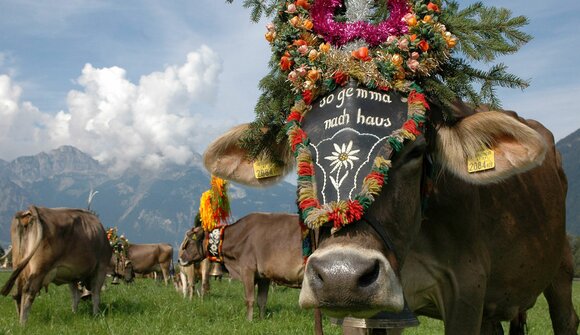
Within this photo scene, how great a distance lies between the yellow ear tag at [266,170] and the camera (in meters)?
3.60

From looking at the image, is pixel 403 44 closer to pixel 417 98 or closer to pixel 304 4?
pixel 417 98

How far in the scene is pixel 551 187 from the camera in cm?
456

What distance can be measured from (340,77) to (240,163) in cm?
115

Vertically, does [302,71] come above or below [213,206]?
below

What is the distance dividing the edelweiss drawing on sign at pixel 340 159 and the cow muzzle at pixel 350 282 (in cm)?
35

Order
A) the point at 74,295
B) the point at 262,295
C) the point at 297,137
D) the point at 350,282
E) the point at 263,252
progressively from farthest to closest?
the point at 263,252 → the point at 262,295 → the point at 74,295 → the point at 297,137 → the point at 350,282

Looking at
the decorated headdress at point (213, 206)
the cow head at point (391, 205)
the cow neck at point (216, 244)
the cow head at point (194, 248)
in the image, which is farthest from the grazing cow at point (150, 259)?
the cow head at point (391, 205)

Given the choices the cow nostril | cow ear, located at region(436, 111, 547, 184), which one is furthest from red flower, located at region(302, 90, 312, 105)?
the cow nostril

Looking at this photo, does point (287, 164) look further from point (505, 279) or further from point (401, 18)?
point (505, 279)

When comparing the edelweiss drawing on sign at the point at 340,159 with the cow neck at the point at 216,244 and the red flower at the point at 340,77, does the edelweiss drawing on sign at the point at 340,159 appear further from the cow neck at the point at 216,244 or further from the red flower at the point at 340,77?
the cow neck at the point at 216,244

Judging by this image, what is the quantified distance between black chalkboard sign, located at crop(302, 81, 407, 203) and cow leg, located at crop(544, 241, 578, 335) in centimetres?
318

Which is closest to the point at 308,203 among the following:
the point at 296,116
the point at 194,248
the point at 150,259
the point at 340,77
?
the point at 296,116

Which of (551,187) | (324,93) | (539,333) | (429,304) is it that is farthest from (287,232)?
(324,93)

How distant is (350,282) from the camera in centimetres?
212
